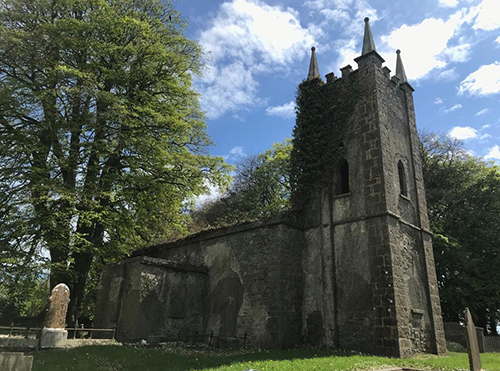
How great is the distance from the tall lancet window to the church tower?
0.13ft

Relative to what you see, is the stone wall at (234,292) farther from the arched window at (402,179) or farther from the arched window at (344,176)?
the arched window at (402,179)

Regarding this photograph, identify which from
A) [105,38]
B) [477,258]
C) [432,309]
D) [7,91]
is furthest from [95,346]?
[477,258]

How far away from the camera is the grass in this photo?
911 cm

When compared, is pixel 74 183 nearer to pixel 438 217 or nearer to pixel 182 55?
pixel 182 55

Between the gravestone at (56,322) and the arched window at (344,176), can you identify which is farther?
the arched window at (344,176)

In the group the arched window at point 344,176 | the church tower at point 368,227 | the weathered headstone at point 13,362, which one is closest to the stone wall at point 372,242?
the church tower at point 368,227

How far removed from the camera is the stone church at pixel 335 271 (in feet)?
43.3

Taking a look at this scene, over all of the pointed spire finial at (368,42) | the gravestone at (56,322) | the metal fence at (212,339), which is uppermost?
the pointed spire finial at (368,42)

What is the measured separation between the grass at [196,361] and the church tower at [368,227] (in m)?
1.62

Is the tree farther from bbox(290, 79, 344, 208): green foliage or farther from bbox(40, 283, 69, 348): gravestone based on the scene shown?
bbox(290, 79, 344, 208): green foliage

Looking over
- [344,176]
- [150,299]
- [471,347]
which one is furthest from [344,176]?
[150,299]

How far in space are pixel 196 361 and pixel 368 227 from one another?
7.46 m

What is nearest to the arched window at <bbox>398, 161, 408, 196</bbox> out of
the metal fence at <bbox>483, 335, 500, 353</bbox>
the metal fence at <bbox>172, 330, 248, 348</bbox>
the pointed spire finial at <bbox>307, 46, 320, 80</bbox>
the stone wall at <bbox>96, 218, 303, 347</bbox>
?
the stone wall at <bbox>96, 218, 303, 347</bbox>

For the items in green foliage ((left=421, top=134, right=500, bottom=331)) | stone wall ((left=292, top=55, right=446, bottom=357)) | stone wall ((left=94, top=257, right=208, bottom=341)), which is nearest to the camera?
stone wall ((left=292, top=55, right=446, bottom=357))
